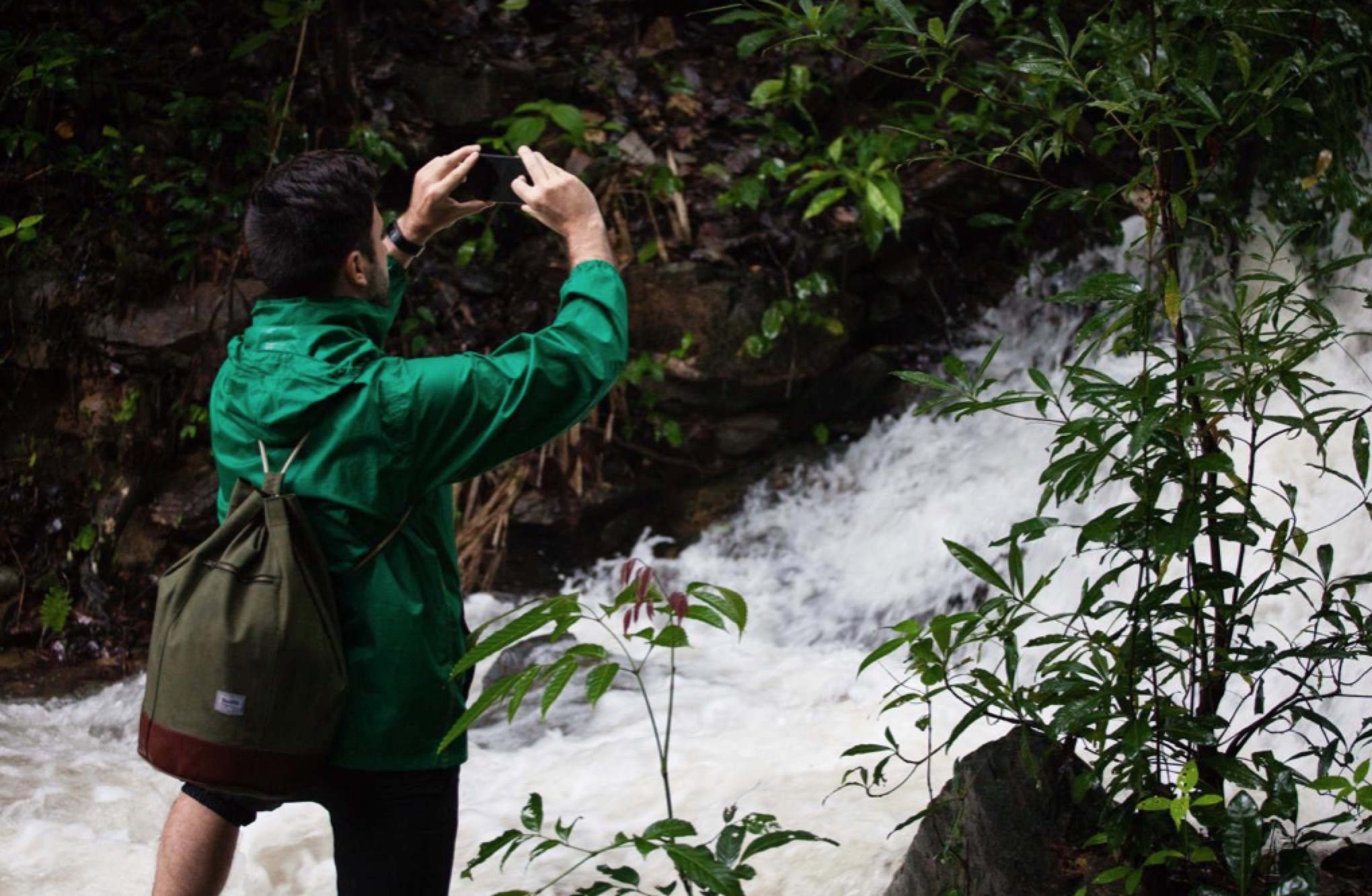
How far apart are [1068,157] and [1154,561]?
4395 mm

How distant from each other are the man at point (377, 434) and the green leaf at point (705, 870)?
20.2 inches

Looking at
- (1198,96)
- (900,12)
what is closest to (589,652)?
(900,12)

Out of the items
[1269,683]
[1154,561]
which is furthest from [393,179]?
[1154,561]

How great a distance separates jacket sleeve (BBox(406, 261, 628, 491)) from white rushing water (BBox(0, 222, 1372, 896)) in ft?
4.68

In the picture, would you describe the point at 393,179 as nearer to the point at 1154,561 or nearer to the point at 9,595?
the point at 9,595

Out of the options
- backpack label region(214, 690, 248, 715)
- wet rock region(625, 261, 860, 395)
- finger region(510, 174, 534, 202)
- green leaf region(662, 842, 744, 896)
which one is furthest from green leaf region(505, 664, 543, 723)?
wet rock region(625, 261, 860, 395)

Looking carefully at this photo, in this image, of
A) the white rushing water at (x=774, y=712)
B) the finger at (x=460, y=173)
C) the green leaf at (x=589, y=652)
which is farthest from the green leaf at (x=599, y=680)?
the white rushing water at (x=774, y=712)

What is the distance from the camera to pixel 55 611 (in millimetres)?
5348

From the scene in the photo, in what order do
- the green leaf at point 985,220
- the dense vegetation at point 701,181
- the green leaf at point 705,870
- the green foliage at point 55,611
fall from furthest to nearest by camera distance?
the green leaf at point 985,220, the green foliage at point 55,611, the dense vegetation at point 701,181, the green leaf at point 705,870

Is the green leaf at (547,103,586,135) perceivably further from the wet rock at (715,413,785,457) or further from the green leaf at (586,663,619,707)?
the green leaf at (586,663,619,707)

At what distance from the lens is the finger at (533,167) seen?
2.22 m

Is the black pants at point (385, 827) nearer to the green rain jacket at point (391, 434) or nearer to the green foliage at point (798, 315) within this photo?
the green rain jacket at point (391, 434)

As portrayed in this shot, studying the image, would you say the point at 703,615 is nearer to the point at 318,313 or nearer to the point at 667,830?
the point at 667,830

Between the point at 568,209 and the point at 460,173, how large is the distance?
28cm
